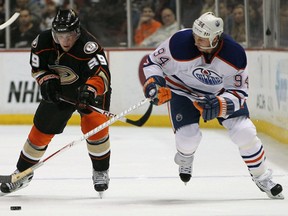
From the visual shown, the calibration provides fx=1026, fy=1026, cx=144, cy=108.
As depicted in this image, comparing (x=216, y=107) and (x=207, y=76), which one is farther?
(x=207, y=76)

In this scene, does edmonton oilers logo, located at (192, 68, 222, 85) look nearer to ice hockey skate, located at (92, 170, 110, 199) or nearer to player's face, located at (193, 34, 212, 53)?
player's face, located at (193, 34, 212, 53)

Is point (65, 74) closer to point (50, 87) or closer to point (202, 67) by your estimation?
point (50, 87)

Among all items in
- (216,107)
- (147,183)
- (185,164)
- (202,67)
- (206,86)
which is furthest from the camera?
(147,183)

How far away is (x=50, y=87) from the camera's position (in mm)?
5113

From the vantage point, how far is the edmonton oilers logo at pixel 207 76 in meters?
5.11

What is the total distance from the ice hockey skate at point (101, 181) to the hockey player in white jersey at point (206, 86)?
0.41 meters

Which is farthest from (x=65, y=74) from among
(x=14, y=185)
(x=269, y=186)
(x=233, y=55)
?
(x=269, y=186)

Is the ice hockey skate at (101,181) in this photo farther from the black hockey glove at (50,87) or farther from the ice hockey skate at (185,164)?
the black hockey glove at (50,87)

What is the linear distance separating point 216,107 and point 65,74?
0.81 metres

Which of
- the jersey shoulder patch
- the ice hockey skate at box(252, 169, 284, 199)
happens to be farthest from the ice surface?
the jersey shoulder patch

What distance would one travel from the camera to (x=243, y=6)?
956cm

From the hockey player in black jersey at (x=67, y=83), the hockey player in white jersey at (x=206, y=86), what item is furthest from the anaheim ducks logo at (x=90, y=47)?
the hockey player in white jersey at (x=206, y=86)

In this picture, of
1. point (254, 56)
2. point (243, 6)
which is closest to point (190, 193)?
point (254, 56)

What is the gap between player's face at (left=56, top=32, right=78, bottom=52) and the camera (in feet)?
16.5
